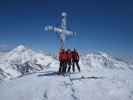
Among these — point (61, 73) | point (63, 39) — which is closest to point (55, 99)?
point (61, 73)

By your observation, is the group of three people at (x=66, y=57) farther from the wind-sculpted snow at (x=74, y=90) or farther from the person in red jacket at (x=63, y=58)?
the wind-sculpted snow at (x=74, y=90)

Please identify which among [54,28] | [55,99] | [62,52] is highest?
[54,28]

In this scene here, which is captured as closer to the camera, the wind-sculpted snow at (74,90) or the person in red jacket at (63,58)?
the wind-sculpted snow at (74,90)

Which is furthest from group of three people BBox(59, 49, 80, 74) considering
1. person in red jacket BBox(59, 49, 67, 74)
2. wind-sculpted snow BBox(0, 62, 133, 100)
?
wind-sculpted snow BBox(0, 62, 133, 100)

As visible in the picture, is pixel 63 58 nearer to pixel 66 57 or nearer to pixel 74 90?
pixel 66 57

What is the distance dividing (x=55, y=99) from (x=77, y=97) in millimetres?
1646

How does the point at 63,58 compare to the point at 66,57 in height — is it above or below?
below

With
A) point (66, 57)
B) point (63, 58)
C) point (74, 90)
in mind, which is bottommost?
point (74, 90)

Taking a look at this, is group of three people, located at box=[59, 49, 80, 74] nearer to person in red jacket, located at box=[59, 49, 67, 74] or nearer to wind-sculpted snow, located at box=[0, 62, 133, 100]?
person in red jacket, located at box=[59, 49, 67, 74]

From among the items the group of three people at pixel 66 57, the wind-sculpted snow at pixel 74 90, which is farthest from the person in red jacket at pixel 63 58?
the wind-sculpted snow at pixel 74 90

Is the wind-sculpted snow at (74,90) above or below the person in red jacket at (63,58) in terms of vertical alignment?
below

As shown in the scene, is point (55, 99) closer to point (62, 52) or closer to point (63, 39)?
point (62, 52)

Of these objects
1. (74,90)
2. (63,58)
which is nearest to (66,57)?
(63,58)

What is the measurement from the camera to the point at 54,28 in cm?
3184
